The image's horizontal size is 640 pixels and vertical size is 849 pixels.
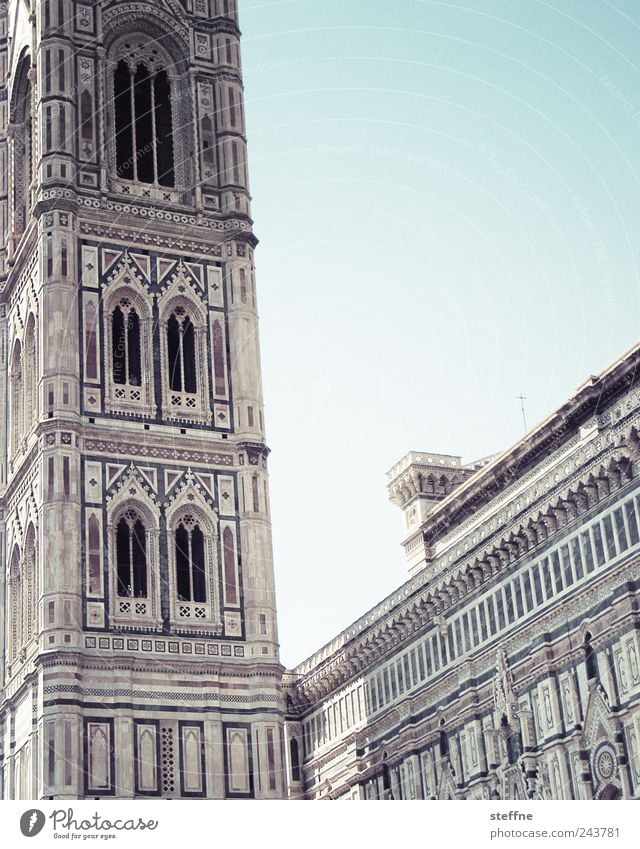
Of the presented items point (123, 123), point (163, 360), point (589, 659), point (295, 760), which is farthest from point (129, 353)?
point (295, 760)

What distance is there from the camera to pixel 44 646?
44156 mm

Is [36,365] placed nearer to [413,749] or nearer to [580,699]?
[413,749]

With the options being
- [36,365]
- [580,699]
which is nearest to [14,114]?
[36,365]

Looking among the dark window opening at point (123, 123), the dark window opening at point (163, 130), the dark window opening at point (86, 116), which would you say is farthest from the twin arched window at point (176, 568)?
the dark window opening at point (86, 116)

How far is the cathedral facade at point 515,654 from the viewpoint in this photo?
39.8 meters

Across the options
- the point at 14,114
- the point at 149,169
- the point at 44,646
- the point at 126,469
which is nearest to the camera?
the point at 44,646

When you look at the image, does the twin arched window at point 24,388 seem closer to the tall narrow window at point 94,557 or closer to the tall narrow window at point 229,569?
the tall narrow window at point 94,557

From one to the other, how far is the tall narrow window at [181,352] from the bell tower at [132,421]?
63 millimetres

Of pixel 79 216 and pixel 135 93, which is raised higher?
pixel 135 93

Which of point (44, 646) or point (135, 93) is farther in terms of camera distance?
point (135, 93)

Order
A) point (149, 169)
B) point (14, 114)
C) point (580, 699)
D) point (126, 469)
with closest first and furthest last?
point (580, 699) → point (126, 469) → point (149, 169) → point (14, 114)

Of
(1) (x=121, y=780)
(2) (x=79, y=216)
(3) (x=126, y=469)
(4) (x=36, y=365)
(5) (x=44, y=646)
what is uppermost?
(2) (x=79, y=216)

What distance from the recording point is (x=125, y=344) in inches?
1935

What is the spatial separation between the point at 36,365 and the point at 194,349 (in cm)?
491
